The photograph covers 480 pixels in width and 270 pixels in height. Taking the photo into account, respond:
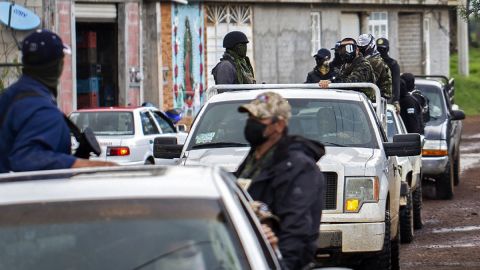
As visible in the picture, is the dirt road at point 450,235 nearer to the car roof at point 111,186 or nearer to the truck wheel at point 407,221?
the truck wheel at point 407,221

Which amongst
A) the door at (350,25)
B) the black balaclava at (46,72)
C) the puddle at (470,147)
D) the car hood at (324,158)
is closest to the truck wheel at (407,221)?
the car hood at (324,158)

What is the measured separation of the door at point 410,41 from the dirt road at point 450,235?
2104 cm

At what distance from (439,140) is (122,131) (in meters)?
5.60

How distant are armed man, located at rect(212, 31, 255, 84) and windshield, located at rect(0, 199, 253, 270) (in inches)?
378

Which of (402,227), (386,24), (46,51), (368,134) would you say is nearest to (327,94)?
(368,134)

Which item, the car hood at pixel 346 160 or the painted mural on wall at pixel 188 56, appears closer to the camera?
the car hood at pixel 346 160

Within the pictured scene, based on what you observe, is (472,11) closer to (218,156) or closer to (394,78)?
(394,78)

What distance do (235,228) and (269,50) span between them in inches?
1335

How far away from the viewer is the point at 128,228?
579 cm

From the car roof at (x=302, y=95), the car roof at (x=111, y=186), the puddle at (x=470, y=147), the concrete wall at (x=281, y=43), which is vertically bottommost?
the puddle at (x=470, y=147)

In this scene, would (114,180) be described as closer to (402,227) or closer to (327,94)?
(327,94)

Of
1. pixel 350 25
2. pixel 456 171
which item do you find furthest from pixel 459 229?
pixel 350 25

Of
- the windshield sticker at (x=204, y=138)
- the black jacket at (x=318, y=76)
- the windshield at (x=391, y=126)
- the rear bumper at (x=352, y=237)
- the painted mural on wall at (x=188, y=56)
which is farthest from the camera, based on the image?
the painted mural on wall at (x=188, y=56)

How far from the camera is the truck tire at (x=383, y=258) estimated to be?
11.6 meters
